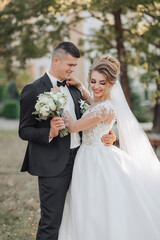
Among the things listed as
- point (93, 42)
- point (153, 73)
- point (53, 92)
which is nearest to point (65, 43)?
point (53, 92)

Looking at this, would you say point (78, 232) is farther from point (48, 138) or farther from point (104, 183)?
point (48, 138)

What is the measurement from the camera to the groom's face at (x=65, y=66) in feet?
10.6

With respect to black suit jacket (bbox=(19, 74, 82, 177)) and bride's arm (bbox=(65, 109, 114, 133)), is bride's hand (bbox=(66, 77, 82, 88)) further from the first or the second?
bride's arm (bbox=(65, 109, 114, 133))

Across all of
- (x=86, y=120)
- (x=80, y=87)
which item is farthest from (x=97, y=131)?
(x=80, y=87)

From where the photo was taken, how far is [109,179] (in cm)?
311

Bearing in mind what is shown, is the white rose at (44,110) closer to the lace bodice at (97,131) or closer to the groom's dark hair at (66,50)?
the lace bodice at (97,131)

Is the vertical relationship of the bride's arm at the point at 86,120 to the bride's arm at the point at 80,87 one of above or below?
below

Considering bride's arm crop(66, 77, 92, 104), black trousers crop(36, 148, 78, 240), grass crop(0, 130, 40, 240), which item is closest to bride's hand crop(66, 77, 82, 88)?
bride's arm crop(66, 77, 92, 104)

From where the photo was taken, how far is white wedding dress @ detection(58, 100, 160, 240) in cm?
302

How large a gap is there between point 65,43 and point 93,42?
682 centimetres

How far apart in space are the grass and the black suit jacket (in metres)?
1.52

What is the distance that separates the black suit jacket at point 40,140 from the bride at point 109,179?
22cm

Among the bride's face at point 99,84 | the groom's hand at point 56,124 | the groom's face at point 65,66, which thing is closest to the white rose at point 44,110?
the groom's hand at point 56,124

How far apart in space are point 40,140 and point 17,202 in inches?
112
